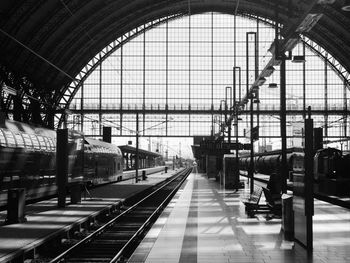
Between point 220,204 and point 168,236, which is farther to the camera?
point 220,204

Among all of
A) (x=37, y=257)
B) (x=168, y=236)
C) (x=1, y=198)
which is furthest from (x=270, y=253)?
(x=1, y=198)

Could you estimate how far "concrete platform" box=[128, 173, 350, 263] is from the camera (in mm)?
11125

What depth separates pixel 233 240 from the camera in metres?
13.6

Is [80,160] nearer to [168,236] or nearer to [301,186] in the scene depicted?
[168,236]

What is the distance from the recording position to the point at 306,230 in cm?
1186

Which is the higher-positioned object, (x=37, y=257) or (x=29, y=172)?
(x=29, y=172)

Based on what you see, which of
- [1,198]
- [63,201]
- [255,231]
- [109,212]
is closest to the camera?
[255,231]

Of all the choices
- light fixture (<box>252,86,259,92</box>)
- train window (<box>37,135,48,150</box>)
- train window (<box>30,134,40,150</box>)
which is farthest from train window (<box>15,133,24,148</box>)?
light fixture (<box>252,86,259,92</box>)

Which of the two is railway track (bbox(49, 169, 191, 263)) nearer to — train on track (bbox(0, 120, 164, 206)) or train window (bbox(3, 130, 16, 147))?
train on track (bbox(0, 120, 164, 206))

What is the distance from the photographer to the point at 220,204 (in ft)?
83.3

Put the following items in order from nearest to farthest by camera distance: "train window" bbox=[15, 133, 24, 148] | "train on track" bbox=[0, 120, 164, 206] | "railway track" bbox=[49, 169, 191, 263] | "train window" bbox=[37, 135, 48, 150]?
"railway track" bbox=[49, 169, 191, 263], "train on track" bbox=[0, 120, 164, 206], "train window" bbox=[15, 133, 24, 148], "train window" bbox=[37, 135, 48, 150]

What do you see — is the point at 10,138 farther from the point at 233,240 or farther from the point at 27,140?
the point at 233,240

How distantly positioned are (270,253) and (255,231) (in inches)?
148

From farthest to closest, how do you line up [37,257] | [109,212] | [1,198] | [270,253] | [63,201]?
[109,212]
[63,201]
[1,198]
[37,257]
[270,253]
